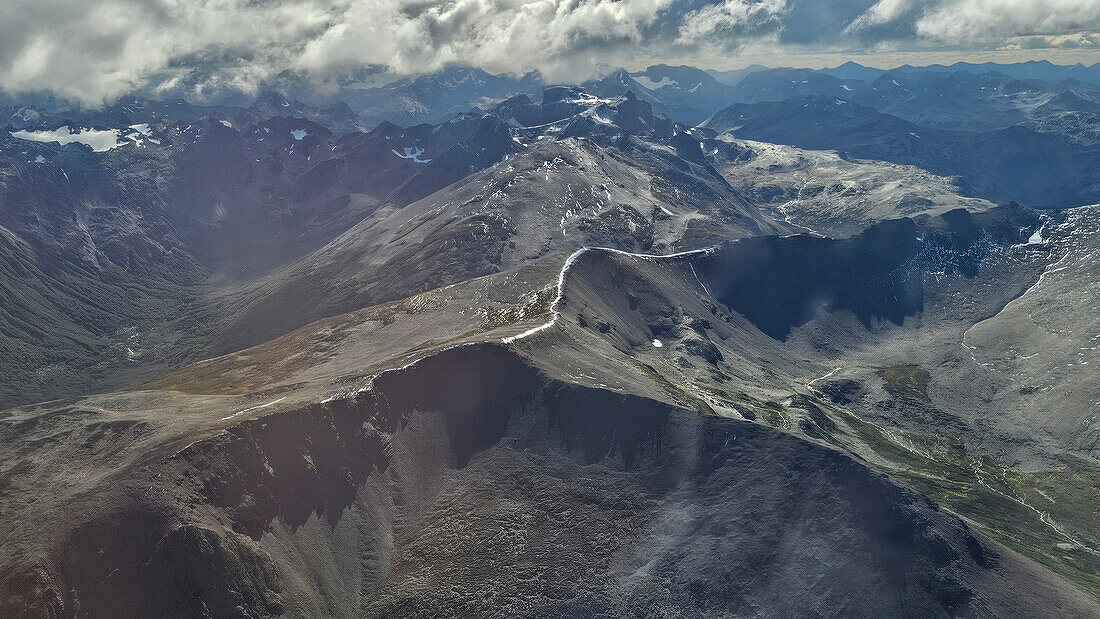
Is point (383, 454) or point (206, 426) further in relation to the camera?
point (383, 454)

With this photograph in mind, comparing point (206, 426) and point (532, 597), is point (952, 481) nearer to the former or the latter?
point (532, 597)

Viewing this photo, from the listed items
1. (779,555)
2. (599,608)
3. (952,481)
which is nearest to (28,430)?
(599,608)

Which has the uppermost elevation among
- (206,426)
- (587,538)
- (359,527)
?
(206,426)

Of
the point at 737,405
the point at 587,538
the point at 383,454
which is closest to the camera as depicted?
the point at 587,538

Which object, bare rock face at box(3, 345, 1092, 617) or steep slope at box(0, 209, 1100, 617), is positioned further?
steep slope at box(0, 209, 1100, 617)

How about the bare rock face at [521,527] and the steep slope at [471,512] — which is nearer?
→ the bare rock face at [521,527]

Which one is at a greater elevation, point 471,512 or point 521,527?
point 471,512

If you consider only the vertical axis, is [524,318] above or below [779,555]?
above

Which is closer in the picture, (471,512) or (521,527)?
(521,527)

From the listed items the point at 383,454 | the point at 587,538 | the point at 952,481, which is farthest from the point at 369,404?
the point at 952,481

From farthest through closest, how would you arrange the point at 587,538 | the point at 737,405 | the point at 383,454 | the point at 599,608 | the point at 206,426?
the point at 737,405
the point at 383,454
the point at 206,426
the point at 587,538
the point at 599,608

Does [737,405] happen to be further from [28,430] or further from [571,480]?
[28,430]
